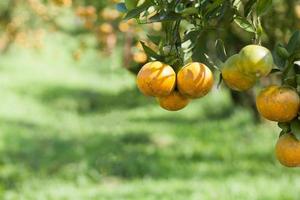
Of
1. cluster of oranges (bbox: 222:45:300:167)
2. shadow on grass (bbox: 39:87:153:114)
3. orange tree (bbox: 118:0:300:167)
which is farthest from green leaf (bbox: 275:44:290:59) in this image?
shadow on grass (bbox: 39:87:153:114)

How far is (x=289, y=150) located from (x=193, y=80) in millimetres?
242

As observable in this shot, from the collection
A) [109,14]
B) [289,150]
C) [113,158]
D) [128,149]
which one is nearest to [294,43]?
[289,150]

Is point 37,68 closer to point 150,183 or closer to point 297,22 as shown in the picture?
point 150,183

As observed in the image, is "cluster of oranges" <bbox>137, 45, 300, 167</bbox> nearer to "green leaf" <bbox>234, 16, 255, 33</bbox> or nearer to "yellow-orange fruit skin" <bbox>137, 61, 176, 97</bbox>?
"yellow-orange fruit skin" <bbox>137, 61, 176, 97</bbox>

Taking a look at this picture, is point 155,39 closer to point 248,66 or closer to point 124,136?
point 248,66

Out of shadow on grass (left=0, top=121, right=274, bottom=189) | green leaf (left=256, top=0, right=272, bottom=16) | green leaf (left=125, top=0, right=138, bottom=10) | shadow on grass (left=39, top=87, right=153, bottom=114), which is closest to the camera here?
green leaf (left=256, top=0, right=272, bottom=16)

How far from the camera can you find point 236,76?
4.49 ft

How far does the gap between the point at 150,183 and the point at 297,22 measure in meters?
1.82

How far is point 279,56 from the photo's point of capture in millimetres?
1499

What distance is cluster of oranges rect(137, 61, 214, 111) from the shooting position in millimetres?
1407

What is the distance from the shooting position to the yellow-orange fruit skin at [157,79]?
1.41 m

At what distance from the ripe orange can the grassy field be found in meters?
Answer: 3.24

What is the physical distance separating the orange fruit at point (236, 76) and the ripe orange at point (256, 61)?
0.02 m

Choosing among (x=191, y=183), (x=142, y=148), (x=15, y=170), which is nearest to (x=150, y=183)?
(x=191, y=183)
